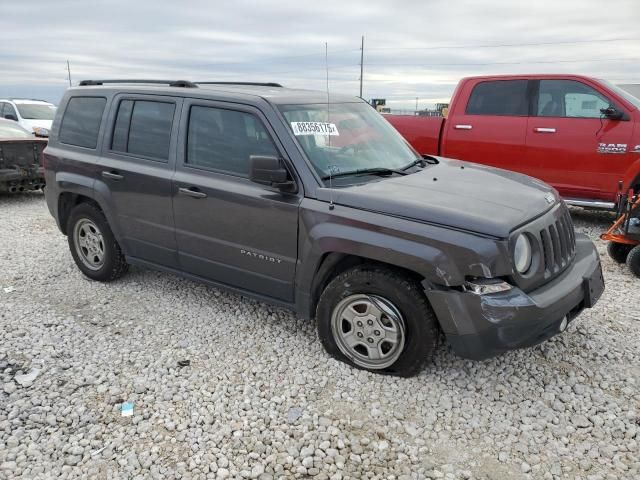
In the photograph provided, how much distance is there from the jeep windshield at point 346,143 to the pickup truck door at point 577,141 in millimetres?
3514

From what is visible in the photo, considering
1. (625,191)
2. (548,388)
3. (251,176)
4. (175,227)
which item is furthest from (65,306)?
(625,191)

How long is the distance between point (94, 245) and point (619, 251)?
551 centimetres

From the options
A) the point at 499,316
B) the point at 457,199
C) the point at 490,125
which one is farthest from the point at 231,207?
the point at 490,125

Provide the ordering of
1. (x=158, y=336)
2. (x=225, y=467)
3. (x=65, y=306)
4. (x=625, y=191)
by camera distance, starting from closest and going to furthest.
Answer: (x=225, y=467) → (x=158, y=336) → (x=65, y=306) → (x=625, y=191)

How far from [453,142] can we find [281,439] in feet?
19.3

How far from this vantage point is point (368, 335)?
11.2 feet

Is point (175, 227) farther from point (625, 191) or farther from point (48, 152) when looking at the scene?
point (625, 191)

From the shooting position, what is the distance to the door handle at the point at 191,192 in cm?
395

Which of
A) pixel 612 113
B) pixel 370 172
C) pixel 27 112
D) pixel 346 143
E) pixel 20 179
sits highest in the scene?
pixel 27 112

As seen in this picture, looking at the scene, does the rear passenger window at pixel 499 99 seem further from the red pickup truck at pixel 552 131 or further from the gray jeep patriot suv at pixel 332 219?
the gray jeep patriot suv at pixel 332 219

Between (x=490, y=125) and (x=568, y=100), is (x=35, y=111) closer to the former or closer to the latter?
(x=490, y=125)

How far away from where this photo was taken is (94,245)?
5.10 meters

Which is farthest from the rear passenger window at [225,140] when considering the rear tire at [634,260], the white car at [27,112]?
the white car at [27,112]

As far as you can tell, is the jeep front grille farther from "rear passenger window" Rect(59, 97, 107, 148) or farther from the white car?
the white car
